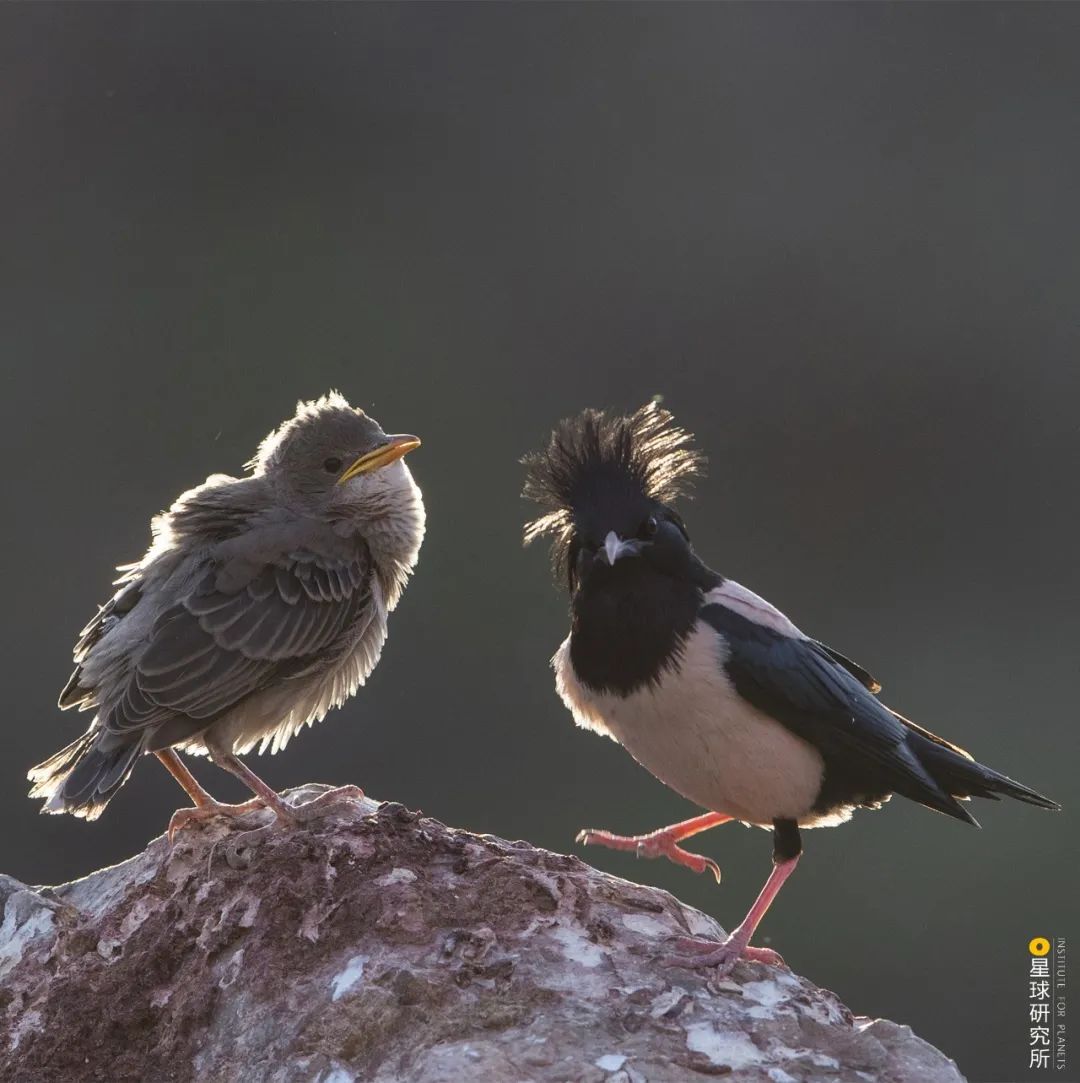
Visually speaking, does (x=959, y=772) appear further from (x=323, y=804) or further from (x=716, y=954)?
(x=323, y=804)

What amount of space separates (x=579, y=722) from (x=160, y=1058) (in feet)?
5.87

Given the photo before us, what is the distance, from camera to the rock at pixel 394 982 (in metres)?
3.94

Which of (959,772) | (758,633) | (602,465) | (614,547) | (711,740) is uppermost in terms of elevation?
(602,465)

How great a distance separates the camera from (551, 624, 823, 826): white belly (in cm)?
507

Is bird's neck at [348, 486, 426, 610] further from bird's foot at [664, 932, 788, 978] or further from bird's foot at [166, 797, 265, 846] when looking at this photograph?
bird's foot at [664, 932, 788, 978]

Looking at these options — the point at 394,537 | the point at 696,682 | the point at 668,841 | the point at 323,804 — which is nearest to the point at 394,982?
the point at 323,804

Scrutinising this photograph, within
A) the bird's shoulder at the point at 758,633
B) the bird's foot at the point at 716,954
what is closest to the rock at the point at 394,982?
the bird's foot at the point at 716,954

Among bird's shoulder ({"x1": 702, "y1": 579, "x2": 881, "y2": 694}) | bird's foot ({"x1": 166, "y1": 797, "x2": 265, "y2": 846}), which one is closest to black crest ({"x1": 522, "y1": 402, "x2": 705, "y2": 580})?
bird's shoulder ({"x1": 702, "y1": 579, "x2": 881, "y2": 694})

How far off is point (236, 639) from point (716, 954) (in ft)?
6.96

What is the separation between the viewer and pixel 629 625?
16.8ft

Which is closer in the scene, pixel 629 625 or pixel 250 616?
pixel 629 625

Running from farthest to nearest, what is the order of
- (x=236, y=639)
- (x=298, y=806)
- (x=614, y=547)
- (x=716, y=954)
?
(x=236, y=639)
(x=298, y=806)
(x=614, y=547)
(x=716, y=954)

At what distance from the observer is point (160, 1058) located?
4.23 metres

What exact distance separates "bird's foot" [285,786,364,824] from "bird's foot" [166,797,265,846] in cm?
20
